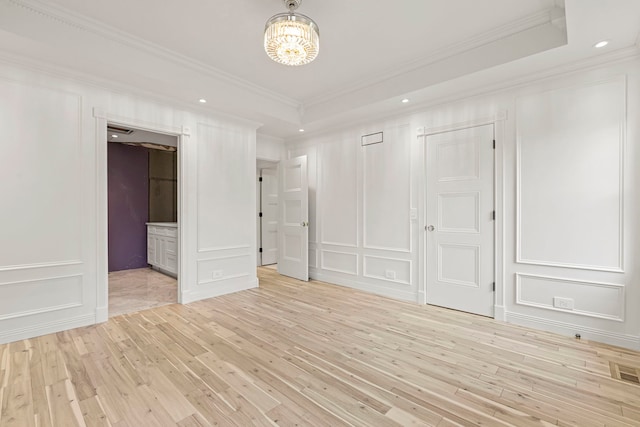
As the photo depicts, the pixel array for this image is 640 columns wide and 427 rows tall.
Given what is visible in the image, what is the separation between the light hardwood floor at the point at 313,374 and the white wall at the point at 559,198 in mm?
385

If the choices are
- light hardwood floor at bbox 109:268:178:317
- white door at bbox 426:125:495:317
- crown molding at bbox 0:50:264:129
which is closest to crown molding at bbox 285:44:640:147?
white door at bbox 426:125:495:317

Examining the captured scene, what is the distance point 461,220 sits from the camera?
357 centimetres

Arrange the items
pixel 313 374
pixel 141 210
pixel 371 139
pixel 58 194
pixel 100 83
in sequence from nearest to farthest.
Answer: pixel 313 374 < pixel 58 194 < pixel 100 83 < pixel 371 139 < pixel 141 210

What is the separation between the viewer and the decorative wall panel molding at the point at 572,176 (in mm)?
2686

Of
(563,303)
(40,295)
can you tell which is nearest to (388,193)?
(563,303)

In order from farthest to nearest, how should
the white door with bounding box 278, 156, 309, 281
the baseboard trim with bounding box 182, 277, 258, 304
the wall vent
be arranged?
the white door with bounding box 278, 156, 309, 281 → the wall vent → the baseboard trim with bounding box 182, 277, 258, 304

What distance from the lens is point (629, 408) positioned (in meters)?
1.83

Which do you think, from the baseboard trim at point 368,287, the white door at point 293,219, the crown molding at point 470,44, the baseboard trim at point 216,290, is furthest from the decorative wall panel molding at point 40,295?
the crown molding at point 470,44

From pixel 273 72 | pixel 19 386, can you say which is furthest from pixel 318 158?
pixel 19 386

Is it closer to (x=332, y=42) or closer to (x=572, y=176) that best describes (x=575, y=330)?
(x=572, y=176)

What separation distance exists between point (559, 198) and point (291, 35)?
2.94 meters

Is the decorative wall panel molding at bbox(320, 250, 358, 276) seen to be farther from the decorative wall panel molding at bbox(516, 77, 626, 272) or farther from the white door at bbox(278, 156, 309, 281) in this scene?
the decorative wall panel molding at bbox(516, 77, 626, 272)

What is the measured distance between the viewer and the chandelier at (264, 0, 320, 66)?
7.25 feet

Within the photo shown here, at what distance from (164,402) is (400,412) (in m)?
1.48
